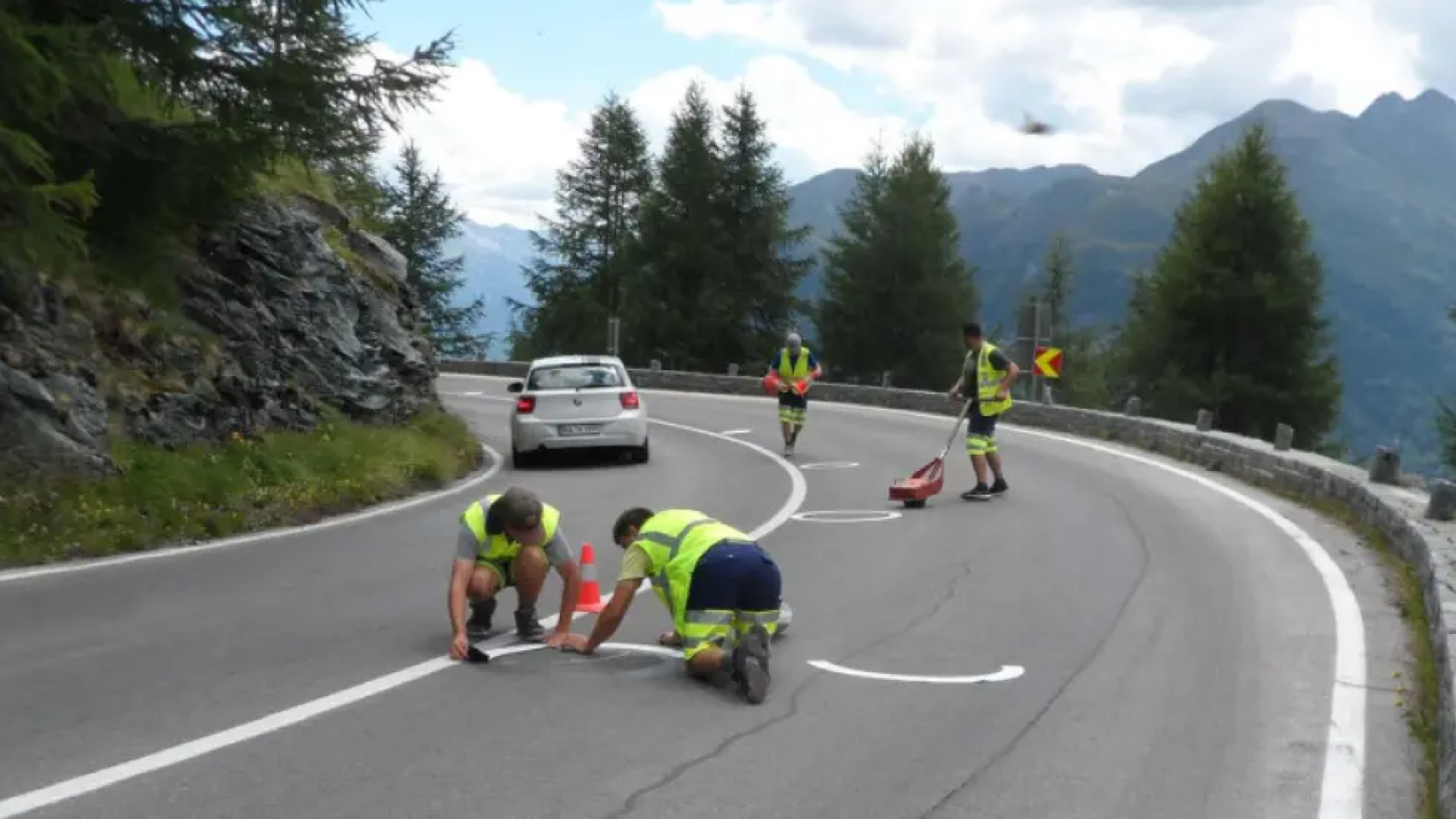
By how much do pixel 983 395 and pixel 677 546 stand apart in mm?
8610

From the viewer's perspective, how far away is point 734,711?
251 inches

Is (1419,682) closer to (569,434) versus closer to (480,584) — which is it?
(480,584)

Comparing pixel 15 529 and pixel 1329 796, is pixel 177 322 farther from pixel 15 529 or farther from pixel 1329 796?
pixel 1329 796

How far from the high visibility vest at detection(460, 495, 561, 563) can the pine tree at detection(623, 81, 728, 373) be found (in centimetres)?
4792

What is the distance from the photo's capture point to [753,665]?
21.4 feet

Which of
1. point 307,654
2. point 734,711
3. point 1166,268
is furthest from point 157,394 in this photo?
point 1166,268

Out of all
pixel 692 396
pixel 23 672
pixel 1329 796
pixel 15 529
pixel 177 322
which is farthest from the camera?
pixel 692 396

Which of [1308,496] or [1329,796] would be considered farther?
[1308,496]

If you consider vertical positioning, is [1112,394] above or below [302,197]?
below

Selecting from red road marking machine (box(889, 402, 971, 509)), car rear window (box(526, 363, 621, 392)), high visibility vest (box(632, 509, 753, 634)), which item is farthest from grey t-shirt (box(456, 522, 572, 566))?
car rear window (box(526, 363, 621, 392))

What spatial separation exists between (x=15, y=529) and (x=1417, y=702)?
9432 millimetres

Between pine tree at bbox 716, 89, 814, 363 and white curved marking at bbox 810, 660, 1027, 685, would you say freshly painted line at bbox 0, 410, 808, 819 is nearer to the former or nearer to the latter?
white curved marking at bbox 810, 660, 1027, 685

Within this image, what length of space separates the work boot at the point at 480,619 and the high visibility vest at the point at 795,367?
41.7ft

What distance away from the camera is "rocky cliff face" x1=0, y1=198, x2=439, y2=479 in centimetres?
1210
